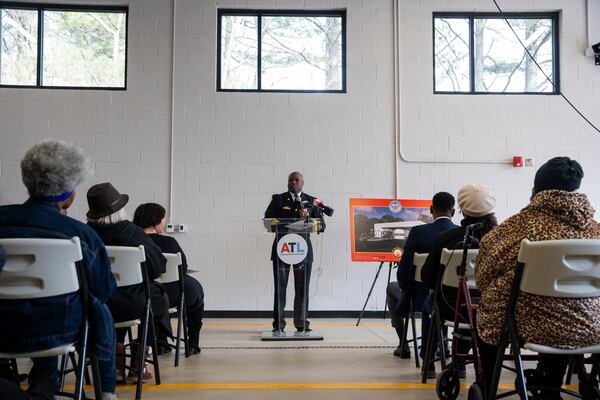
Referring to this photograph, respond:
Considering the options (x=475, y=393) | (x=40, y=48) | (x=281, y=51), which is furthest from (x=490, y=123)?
(x=40, y=48)

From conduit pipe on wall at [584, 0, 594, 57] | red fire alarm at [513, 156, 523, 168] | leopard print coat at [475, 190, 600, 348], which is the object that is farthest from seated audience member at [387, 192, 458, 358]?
conduit pipe on wall at [584, 0, 594, 57]

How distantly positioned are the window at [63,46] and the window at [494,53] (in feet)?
12.5

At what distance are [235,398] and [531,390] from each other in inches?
54.8

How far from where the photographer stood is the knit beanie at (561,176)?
2.26 m

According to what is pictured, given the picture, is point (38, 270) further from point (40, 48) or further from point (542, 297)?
point (40, 48)

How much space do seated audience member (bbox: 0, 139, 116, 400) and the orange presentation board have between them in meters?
4.03

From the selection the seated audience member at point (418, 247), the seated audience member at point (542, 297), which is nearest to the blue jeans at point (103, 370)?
the seated audience member at point (542, 297)

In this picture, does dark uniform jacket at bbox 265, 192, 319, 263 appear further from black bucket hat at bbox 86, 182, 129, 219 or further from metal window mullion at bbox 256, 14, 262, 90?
black bucket hat at bbox 86, 182, 129, 219

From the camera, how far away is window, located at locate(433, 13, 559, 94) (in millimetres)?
6949

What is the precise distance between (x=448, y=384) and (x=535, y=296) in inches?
36.4

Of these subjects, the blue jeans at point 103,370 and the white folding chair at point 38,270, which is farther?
the blue jeans at point 103,370

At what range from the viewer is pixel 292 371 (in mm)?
3594

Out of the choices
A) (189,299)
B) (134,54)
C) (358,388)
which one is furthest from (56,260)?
(134,54)

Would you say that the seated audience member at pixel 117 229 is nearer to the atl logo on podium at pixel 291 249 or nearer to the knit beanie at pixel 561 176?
the atl logo on podium at pixel 291 249
